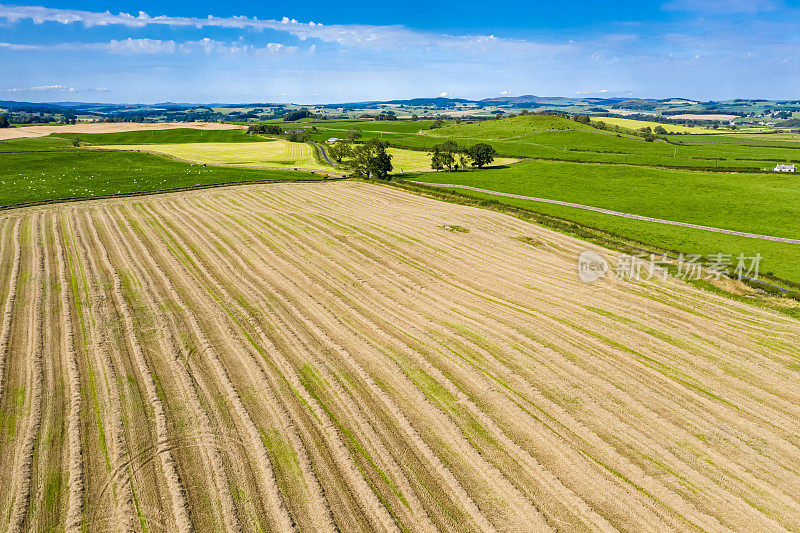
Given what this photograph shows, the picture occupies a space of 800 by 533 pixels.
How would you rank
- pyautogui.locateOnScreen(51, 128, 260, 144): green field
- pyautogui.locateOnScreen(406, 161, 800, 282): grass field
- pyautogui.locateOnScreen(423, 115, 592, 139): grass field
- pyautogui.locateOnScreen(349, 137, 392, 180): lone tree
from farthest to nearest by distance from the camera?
pyautogui.locateOnScreen(423, 115, 592, 139): grass field, pyautogui.locateOnScreen(51, 128, 260, 144): green field, pyautogui.locateOnScreen(349, 137, 392, 180): lone tree, pyautogui.locateOnScreen(406, 161, 800, 282): grass field

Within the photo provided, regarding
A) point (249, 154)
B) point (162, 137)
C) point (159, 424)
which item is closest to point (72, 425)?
point (159, 424)

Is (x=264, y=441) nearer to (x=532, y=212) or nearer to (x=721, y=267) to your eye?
(x=721, y=267)

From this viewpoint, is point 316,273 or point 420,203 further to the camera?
point 420,203

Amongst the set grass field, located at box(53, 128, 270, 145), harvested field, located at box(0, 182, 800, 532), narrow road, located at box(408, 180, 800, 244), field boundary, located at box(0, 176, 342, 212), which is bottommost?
harvested field, located at box(0, 182, 800, 532)

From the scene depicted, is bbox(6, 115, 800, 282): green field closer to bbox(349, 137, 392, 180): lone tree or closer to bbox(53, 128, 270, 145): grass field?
bbox(53, 128, 270, 145): grass field

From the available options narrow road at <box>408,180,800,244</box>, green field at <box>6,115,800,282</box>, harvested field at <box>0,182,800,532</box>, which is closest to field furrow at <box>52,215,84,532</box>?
harvested field at <box>0,182,800,532</box>

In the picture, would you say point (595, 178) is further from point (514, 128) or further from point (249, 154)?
point (514, 128)

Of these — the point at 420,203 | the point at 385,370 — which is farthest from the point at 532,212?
the point at 385,370
